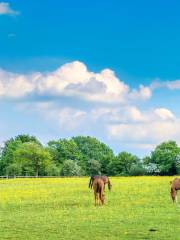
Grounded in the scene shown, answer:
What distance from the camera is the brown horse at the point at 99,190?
94.9 ft

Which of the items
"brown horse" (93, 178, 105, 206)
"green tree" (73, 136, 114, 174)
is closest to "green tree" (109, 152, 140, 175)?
"green tree" (73, 136, 114, 174)

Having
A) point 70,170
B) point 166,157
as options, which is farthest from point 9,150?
point 166,157

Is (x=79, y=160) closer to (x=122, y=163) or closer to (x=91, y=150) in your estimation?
(x=91, y=150)

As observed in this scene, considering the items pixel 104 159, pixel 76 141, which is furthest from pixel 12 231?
pixel 76 141

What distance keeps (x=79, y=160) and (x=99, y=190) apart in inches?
5061

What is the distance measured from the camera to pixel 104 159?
151125 mm

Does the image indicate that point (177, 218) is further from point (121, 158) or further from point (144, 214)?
point (121, 158)

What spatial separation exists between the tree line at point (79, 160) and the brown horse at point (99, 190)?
91.5 meters

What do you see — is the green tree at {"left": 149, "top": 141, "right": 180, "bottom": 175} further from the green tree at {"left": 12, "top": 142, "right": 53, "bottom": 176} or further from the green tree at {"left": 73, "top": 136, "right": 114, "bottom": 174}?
the green tree at {"left": 12, "top": 142, "right": 53, "bottom": 176}

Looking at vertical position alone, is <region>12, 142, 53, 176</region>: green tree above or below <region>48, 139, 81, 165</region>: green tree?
below

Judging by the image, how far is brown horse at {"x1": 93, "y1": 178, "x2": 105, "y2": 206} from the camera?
28.9 metres

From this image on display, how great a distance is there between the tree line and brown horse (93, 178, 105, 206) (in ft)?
300

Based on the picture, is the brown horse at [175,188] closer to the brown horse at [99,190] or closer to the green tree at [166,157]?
the brown horse at [99,190]

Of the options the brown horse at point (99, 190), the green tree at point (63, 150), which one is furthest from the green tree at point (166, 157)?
the brown horse at point (99, 190)
